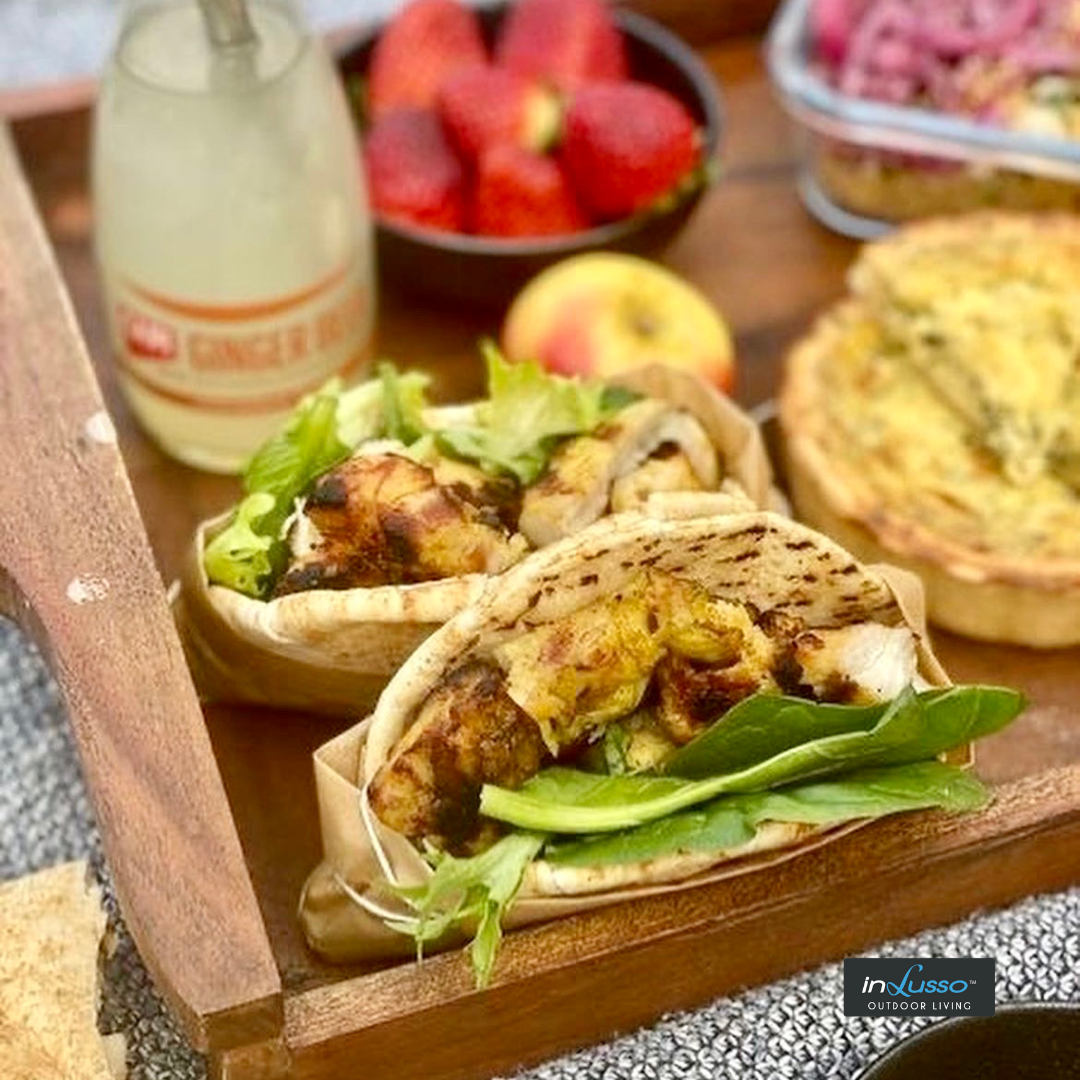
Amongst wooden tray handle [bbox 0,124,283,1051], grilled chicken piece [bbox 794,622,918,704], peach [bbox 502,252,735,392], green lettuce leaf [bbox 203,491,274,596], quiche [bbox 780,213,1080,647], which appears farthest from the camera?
peach [bbox 502,252,735,392]

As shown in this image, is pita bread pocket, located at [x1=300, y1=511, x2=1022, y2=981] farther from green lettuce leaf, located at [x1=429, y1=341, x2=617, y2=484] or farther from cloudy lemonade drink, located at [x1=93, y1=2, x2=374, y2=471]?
cloudy lemonade drink, located at [x1=93, y1=2, x2=374, y2=471]

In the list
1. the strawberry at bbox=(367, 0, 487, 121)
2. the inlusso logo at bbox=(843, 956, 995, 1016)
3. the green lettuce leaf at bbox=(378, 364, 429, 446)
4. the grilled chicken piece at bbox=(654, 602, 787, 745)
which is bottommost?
the inlusso logo at bbox=(843, 956, 995, 1016)

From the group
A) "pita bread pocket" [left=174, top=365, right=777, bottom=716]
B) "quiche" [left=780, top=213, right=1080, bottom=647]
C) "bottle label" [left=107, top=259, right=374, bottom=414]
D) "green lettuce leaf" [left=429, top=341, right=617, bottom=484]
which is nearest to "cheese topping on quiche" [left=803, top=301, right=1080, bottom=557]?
"quiche" [left=780, top=213, right=1080, bottom=647]

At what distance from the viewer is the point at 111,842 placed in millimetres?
973

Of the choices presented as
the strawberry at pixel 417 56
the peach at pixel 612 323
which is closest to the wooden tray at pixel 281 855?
the peach at pixel 612 323

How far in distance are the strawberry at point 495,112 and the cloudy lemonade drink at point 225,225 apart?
0.14m

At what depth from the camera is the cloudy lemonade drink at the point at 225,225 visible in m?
1.32

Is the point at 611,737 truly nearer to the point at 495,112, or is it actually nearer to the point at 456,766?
the point at 456,766

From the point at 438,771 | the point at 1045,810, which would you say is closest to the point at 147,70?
the point at 438,771

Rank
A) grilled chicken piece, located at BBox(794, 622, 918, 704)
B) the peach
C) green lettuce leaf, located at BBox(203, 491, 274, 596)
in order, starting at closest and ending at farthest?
grilled chicken piece, located at BBox(794, 622, 918, 704)
green lettuce leaf, located at BBox(203, 491, 274, 596)
the peach

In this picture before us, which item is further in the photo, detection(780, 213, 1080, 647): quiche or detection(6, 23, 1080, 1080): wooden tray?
detection(780, 213, 1080, 647): quiche

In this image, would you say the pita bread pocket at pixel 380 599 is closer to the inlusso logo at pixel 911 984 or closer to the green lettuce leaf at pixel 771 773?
the green lettuce leaf at pixel 771 773

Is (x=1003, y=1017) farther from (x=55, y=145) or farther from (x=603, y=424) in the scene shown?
(x=55, y=145)

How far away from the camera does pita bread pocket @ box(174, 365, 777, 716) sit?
1.07 m
